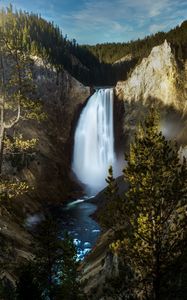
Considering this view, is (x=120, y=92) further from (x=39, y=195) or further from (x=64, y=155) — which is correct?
(x=39, y=195)

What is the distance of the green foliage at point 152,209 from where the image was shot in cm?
1680

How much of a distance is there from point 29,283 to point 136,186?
8263 mm

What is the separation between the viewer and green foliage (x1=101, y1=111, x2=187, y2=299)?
55.1ft

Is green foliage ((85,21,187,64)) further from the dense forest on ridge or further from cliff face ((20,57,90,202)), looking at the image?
cliff face ((20,57,90,202))

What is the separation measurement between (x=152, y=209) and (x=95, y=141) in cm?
7638

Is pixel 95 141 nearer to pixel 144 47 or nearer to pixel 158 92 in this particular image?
pixel 158 92

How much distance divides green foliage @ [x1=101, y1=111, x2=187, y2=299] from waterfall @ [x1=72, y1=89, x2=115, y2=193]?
7007 centimetres

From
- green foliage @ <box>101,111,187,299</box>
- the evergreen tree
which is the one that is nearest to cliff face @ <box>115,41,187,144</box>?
the evergreen tree

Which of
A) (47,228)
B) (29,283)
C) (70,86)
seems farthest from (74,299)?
(70,86)

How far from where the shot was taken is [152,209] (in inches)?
678

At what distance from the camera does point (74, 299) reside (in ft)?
76.6

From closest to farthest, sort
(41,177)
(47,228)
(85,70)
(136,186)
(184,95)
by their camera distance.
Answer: (136,186) < (47,228) < (41,177) < (184,95) < (85,70)

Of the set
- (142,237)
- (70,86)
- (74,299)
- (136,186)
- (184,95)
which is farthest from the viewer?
(70,86)

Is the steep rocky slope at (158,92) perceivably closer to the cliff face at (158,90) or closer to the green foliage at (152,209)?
the cliff face at (158,90)
